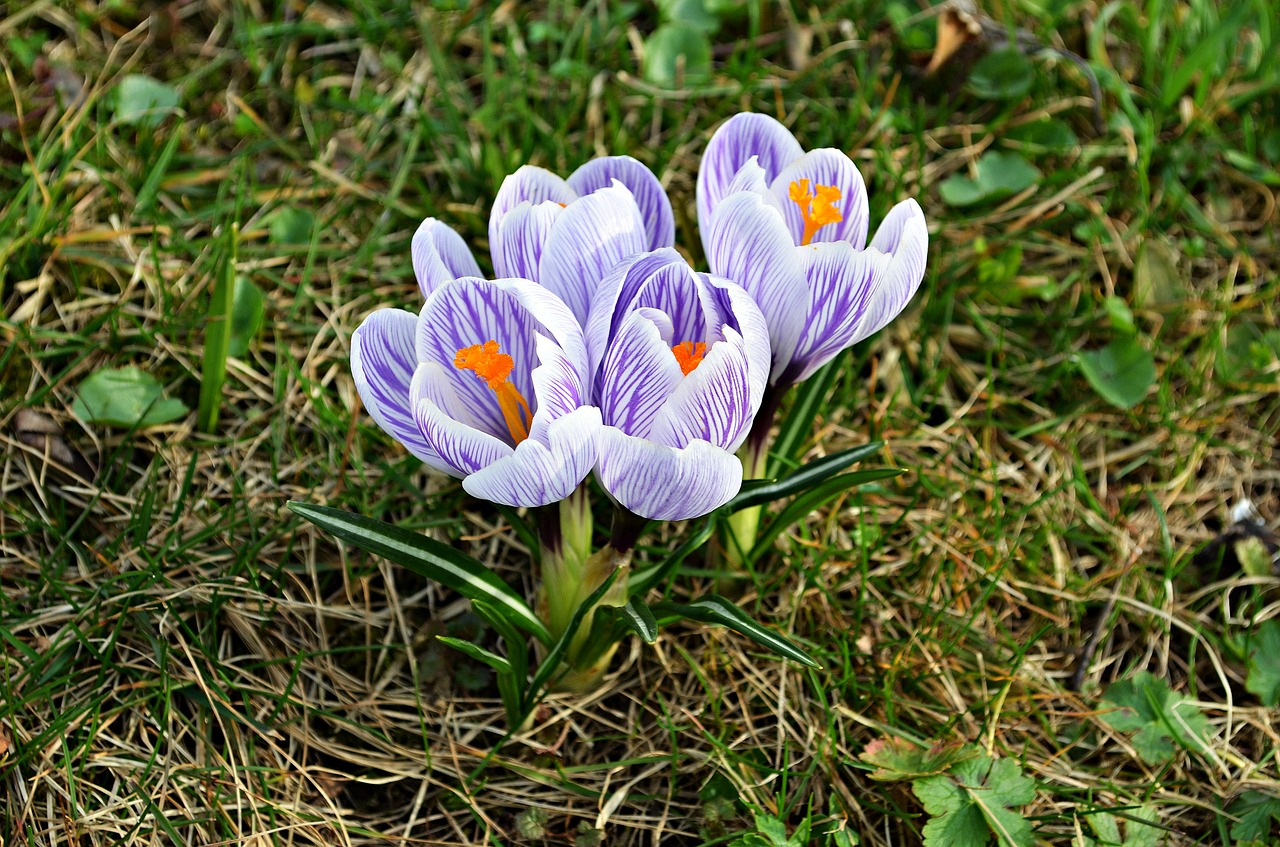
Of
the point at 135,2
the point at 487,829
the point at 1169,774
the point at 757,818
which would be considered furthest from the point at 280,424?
the point at 1169,774

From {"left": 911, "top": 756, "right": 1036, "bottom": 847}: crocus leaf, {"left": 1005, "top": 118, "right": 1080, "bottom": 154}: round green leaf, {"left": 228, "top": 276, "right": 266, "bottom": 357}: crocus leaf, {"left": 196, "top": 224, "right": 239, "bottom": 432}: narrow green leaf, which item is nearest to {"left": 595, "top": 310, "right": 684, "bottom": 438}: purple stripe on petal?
{"left": 911, "top": 756, "right": 1036, "bottom": 847}: crocus leaf

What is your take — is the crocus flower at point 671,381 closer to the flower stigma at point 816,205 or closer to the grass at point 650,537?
the flower stigma at point 816,205

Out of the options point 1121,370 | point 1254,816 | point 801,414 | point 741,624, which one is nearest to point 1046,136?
point 1121,370

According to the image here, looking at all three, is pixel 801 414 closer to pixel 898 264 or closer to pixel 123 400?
pixel 898 264

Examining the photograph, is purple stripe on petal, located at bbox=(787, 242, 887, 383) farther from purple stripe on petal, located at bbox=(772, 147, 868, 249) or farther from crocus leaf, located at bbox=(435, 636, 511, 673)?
crocus leaf, located at bbox=(435, 636, 511, 673)

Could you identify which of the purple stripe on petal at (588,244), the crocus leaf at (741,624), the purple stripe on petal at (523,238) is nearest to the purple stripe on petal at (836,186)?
the purple stripe on petal at (588,244)

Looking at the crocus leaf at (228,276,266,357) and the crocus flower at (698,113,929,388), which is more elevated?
the crocus flower at (698,113,929,388)
